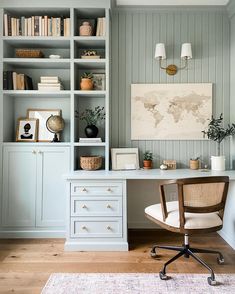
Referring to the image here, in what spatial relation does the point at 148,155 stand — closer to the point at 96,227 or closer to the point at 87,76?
the point at 96,227

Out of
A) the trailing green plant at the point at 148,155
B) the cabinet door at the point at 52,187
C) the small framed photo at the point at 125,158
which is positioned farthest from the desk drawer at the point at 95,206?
the trailing green plant at the point at 148,155

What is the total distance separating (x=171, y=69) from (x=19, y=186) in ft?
7.52

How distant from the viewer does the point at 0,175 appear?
3.06 m

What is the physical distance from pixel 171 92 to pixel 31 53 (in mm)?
1729

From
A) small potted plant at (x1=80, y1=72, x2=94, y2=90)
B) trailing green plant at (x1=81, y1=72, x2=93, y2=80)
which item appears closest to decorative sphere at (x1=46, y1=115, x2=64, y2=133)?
small potted plant at (x1=80, y1=72, x2=94, y2=90)

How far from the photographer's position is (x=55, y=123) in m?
3.15

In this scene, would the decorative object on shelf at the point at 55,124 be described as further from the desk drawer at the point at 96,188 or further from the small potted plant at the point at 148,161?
the small potted plant at the point at 148,161

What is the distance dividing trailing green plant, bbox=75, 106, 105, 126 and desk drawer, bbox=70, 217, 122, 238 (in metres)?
1.18

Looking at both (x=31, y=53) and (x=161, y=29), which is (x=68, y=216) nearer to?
(x=31, y=53)

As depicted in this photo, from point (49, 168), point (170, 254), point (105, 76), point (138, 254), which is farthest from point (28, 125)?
point (170, 254)

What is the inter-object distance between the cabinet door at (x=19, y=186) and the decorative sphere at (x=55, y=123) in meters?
0.34

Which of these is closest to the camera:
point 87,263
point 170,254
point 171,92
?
point 87,263

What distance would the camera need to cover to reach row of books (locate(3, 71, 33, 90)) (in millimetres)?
3092

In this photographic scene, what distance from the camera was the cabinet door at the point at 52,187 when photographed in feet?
10.1
